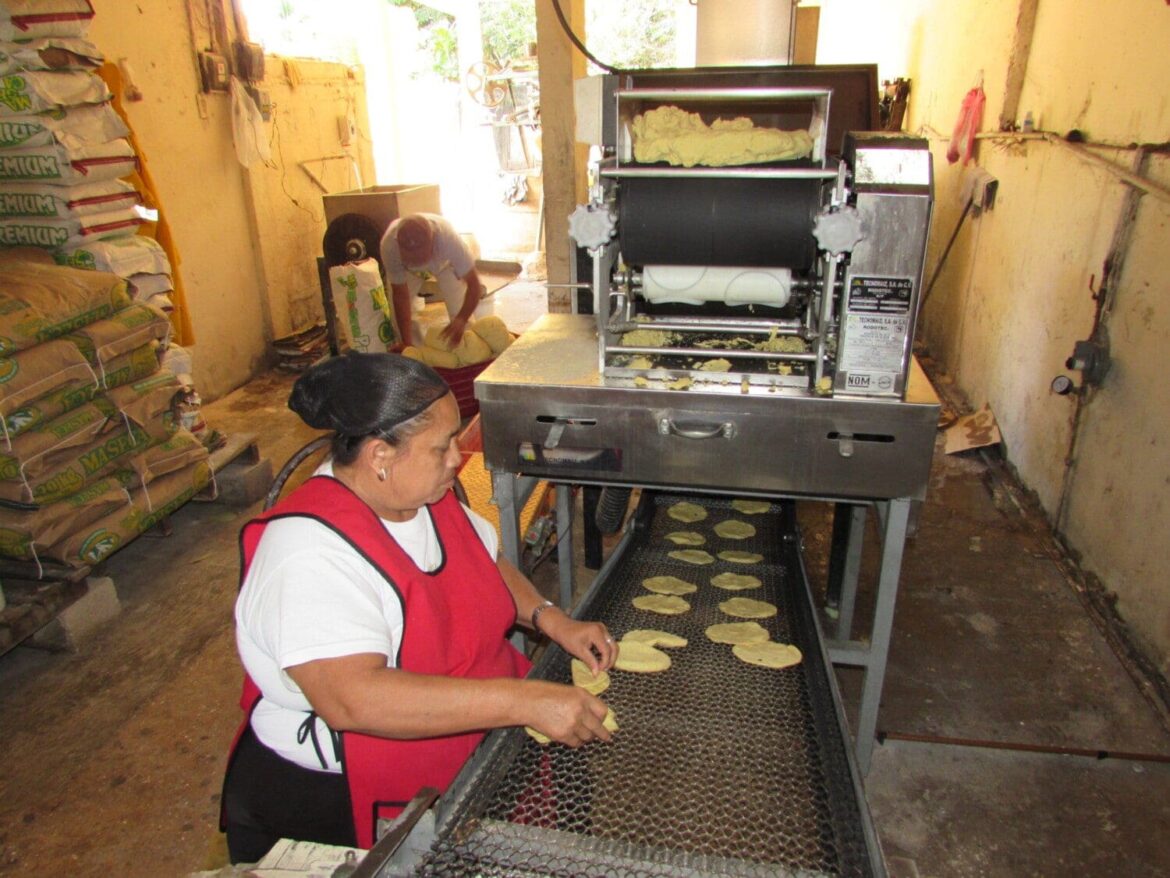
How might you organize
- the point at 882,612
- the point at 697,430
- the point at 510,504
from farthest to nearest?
the point at 510,504, the point at 882,612, the point at 697,430

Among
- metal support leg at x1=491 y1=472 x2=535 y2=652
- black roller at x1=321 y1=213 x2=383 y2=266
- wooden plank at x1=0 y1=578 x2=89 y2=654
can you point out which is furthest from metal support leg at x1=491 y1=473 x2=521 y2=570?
black roller at x1=321 y1=213 x2=383 y2=266

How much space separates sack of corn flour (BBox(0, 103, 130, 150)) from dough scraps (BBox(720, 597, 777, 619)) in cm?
314

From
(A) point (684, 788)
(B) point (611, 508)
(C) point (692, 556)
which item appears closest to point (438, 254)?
→ (B) point (611, 508)

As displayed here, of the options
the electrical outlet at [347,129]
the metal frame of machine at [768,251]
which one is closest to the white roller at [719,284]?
the metal frame of machine at [768,251]

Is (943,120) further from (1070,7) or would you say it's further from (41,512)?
(41,512)

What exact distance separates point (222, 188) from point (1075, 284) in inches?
215

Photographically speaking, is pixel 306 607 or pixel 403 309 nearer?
pixel 306 607

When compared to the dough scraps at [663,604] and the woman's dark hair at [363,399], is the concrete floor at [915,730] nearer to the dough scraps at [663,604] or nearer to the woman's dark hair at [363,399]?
the dough scraps at [663,604]

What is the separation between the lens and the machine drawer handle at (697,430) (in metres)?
1.84

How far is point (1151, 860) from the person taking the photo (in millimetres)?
1947

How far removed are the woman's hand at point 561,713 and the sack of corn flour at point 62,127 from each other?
10.3ft

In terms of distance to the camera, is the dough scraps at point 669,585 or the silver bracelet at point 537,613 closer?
the silver bracelet at point 537,613

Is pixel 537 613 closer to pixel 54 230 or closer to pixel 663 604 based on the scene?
pixel 663 604

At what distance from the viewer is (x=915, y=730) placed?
7.87ft
